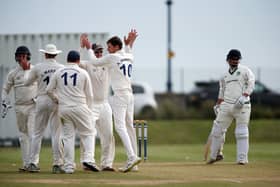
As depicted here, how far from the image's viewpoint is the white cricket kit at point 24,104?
744 inches

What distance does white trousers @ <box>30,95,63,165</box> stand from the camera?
1800cm

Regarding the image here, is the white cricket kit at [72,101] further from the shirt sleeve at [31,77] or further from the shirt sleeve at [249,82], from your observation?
the shirt sleeve at [249,82]

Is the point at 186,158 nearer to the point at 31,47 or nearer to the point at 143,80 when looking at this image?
the point at 31,47

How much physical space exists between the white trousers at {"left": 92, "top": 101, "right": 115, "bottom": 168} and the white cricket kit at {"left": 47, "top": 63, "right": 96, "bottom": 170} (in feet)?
2.06

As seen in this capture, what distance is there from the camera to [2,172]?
18266 millimetres

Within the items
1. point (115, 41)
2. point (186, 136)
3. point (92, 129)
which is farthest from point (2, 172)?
point (186, 136)

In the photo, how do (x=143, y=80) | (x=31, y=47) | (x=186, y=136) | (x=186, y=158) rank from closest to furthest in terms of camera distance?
(x=186, y=158) < (x=31, y=47) < (x=186, y=136) < (x=143, y=80)

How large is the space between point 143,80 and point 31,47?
15.2 meters

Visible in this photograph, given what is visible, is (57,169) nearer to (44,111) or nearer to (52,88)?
(44,111)

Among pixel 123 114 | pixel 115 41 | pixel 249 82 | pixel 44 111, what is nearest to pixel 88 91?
pixel 123 114

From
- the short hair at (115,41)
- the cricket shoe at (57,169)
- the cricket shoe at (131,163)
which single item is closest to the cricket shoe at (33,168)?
the cricket shoe at (57,169)

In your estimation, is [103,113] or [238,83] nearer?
[103,113]

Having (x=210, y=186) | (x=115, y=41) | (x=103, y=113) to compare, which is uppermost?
(x=115, y=41)

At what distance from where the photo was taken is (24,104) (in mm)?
18969
